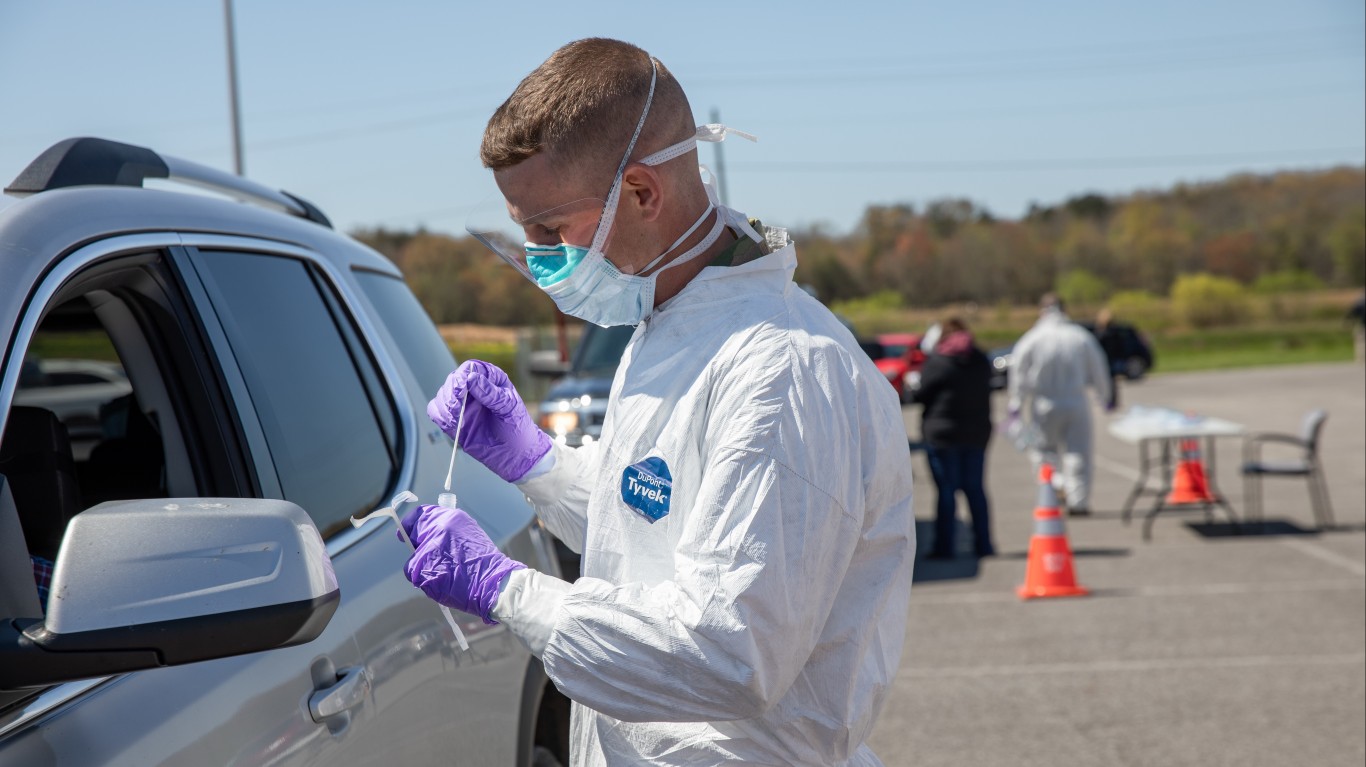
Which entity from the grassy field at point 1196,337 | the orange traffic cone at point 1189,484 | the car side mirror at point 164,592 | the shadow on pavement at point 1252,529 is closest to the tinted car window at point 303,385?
the car side mirror at point 164,592

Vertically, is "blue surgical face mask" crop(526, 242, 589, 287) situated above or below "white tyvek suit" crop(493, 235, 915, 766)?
above

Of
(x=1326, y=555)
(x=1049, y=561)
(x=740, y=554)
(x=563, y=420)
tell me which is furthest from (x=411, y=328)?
(x=1326, y=555)

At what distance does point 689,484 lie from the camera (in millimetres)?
1948

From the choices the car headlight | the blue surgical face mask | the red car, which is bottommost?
the red car

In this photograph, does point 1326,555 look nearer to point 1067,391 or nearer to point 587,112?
point 1067,391

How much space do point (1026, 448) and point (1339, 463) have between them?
527 cm

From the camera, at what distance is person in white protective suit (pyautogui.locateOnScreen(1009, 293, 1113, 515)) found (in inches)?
499

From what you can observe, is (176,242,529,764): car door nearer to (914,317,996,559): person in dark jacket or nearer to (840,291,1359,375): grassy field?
(914,317,996,559): person in dark jacket

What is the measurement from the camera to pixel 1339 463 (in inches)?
623

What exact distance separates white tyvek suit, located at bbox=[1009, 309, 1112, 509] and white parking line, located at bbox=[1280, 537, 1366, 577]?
2.36 m

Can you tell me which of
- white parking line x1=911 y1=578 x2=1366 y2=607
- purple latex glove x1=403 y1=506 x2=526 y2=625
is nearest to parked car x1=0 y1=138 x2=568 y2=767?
purple latex glove x1=403 y1=506 x2=526 y2=625

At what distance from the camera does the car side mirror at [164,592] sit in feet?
4.58

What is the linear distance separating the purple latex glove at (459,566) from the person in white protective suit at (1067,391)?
11.3 meters

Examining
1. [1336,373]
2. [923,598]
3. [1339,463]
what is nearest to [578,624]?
[923,598]
